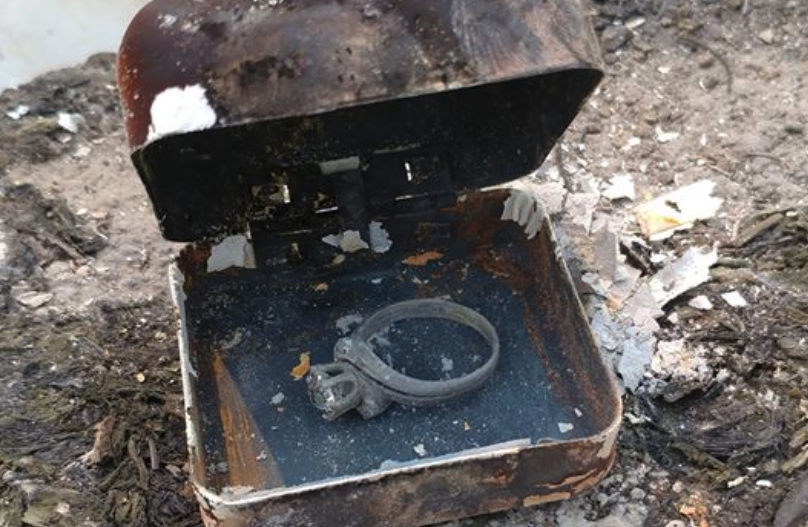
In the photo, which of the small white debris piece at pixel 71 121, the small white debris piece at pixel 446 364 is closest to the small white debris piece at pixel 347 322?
the small white debris piece at pixel 446 364

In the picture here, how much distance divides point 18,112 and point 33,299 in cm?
80

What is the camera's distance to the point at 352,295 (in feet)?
8.73

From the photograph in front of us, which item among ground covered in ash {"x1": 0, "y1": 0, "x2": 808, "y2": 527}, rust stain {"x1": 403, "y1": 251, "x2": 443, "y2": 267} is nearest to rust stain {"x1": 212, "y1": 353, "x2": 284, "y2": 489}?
ground covered in ash {"x1": 0, "y1": 0, "x2": 808, "y2": 527}

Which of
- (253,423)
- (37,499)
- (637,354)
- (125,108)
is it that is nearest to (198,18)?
(125,108)

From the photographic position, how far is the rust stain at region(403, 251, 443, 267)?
105 inches

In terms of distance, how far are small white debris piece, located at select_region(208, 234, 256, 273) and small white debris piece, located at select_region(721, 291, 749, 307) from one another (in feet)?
3.92

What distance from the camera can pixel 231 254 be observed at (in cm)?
250

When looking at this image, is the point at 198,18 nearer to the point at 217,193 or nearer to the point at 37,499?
the point at 217,193

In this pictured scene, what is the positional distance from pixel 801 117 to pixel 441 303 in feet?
4.49

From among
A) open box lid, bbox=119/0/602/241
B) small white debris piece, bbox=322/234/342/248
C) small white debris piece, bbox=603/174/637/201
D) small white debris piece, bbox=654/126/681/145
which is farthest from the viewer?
small white debris piece, bbox=654/126/681/145

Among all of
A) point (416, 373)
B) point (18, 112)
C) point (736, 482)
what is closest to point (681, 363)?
point (736, 482)

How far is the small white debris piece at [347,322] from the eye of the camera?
260cm

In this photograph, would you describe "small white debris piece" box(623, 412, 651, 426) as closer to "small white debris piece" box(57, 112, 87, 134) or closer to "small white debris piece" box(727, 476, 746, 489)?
"small white debris piece" box(727, 476, 746, 489)

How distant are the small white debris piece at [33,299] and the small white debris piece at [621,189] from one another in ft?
5.07
